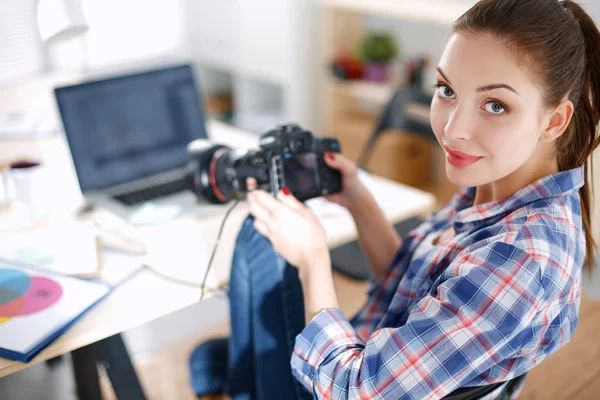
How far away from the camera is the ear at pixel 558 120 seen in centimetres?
97

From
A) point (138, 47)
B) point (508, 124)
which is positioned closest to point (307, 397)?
point (508, 124)

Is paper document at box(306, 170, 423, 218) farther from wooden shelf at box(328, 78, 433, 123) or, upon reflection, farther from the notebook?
wooden shelf at box(328, 78, 433, 123)

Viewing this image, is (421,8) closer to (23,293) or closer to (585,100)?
(585,100)

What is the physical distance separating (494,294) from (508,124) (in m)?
0.24

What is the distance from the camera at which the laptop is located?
161cm

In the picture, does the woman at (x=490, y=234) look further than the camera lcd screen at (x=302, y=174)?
No

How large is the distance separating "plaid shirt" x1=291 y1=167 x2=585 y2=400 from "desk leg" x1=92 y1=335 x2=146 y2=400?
0.50 m

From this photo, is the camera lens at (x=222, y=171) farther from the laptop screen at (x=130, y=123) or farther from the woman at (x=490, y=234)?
the laptop screen at (x=130, y=123)

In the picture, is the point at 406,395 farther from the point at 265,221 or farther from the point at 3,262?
the point at 3,262

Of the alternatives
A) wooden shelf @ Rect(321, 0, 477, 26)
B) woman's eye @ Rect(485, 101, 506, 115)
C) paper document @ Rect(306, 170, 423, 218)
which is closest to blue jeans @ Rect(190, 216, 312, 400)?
paper document @ Rect(306, 170, 423, 218)

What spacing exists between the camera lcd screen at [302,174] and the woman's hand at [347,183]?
0.04 metres

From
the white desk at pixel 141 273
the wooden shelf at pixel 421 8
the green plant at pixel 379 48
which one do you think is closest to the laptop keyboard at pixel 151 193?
the white desk at pixel 141 273

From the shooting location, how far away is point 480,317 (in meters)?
0.89

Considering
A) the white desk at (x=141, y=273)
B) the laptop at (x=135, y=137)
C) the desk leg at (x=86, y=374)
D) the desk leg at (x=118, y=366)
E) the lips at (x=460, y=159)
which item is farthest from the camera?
the laptop at (x=135, y=137)
